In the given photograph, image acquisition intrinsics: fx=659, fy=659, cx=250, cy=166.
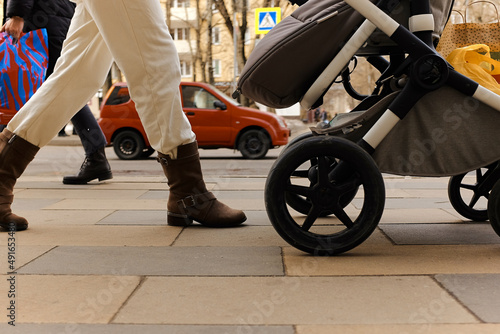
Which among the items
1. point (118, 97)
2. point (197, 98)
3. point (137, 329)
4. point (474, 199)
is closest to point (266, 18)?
point (197, 98)

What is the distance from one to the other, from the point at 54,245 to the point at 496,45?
258cm

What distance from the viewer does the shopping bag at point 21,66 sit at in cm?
439

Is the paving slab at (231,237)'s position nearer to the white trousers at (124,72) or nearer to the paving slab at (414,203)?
the white trousers at (124,72)

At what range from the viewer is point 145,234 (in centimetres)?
352

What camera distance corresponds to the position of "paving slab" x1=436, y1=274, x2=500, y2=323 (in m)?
2.17

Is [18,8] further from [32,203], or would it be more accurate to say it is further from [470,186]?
[470,186]

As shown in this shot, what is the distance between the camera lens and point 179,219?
12.1ft

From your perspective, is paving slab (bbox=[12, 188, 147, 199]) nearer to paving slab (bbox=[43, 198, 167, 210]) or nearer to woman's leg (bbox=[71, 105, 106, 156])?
paving slab (bbox=[43, 198, 167, 210])

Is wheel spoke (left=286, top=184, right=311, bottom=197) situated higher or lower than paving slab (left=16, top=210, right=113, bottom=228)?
higher

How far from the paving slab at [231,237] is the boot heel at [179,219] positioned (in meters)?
0.04

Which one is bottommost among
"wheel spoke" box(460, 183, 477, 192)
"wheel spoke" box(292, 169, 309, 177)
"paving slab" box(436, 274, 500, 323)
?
"wheel spoke" box(460, 183, 477, 192)

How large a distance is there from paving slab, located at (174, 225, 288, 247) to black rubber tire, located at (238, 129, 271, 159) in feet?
30.0

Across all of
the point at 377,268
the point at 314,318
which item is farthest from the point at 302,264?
the point at 314,318

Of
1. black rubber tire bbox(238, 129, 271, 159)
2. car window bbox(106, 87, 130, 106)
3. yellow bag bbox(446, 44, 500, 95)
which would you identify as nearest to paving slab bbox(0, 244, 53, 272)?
yellow bag bbox(446, 44, 500, 95)
